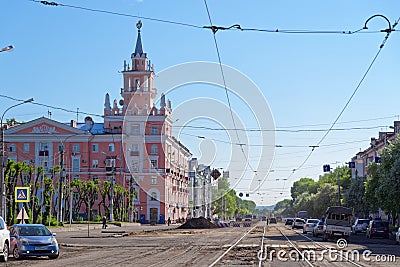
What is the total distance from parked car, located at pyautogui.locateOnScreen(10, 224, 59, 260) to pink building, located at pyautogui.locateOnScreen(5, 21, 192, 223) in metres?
81.2

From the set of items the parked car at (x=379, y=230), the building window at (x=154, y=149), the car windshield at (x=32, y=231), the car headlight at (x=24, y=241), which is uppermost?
the building window at (x=154, y=149)

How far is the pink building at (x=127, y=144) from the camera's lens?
110m

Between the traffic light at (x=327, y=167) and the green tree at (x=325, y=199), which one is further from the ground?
the traffic light at (x=327, y=167)

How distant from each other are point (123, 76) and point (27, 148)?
738 inches

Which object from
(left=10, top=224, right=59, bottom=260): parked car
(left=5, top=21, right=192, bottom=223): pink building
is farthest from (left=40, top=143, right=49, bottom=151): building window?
(left=10, top=224, right=59, bottom=260): parked car

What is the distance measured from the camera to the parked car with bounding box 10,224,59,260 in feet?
89.7

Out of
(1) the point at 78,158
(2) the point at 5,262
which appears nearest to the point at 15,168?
(2) the point at 5,262

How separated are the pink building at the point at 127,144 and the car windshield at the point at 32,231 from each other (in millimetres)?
80911

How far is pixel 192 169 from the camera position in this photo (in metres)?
156

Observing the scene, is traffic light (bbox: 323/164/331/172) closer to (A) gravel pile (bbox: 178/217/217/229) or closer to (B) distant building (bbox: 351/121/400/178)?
(B) distant building (bbox: 351/121/400/178)

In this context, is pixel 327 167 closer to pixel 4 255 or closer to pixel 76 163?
pixel 76 163

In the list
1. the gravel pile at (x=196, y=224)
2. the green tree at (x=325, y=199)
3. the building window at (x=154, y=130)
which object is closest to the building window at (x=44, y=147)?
the building window at (x=154, y=130)

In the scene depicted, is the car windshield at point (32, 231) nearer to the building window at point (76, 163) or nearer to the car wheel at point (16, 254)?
the car wheel at point (16, 254)

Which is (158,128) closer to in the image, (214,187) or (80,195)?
(80,195)
